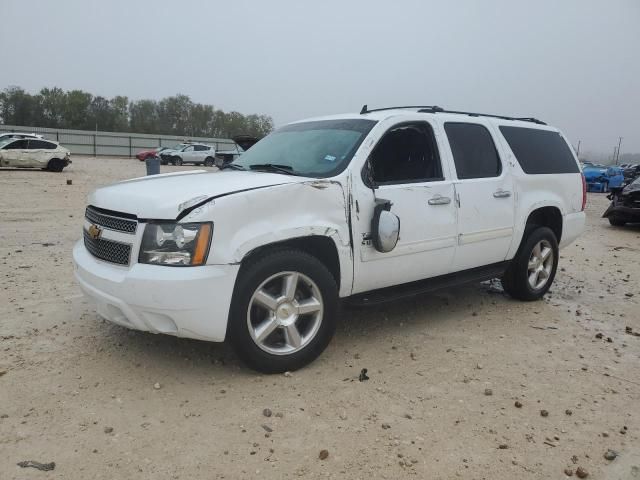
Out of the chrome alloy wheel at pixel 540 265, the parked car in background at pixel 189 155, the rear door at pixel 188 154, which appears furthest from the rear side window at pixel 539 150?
the rear door at pixel 188 154

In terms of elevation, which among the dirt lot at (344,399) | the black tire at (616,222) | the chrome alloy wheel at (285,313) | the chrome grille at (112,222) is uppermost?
the chrome grille at (112,222)

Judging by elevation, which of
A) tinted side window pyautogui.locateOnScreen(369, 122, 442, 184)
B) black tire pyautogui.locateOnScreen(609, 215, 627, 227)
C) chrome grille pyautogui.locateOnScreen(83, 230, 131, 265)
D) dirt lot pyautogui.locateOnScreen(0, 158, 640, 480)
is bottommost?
dirt lot pyautogui.locateOnScreen(0, 158, 640, 480)

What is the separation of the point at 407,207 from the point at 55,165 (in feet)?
78.7

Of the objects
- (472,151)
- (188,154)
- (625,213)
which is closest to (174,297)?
(472,151)

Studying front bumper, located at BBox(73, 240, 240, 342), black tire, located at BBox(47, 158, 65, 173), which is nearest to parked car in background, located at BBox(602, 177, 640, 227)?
front bumper, located at BBox(73, 240, 240, 342)

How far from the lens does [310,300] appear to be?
368 cm

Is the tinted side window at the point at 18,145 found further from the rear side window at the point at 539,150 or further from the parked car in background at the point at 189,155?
the rear side window at the point at 539,150

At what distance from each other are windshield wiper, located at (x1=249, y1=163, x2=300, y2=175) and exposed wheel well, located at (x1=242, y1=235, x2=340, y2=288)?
0.55m

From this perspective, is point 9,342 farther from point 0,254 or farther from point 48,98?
point 48,98

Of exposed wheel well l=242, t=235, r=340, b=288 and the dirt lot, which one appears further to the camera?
exposed wheel well l=242, t=235, r=340, b=288

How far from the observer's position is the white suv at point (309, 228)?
323 centimetres

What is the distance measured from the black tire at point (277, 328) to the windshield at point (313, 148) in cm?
68

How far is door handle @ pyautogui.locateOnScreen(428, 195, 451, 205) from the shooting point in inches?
169

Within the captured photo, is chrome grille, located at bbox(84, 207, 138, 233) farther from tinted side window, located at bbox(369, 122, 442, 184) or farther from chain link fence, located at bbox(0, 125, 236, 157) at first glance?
chain link fence, located at bbox(0, 125, 236, 157)
